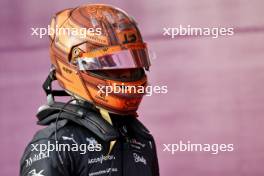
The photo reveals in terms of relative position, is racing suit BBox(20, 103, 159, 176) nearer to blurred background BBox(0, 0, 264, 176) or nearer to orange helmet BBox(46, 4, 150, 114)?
orange helmet BBox(46, 4, 150, 114)

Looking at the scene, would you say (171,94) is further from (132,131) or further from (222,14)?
(132,131)

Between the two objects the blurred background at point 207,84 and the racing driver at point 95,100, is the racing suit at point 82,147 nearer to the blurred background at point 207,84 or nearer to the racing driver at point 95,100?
the racing driver at point 95,100

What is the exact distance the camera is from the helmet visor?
1557mm

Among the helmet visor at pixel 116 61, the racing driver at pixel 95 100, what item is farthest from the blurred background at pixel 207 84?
the helmet visor at pixel 116 61

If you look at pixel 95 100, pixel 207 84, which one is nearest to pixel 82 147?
pixel 95 100

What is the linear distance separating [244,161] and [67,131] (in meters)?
1.08

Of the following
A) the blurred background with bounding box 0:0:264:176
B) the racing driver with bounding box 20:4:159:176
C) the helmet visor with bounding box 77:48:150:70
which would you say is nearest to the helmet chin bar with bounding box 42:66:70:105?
the racing driver with bounding box 20:4:159:176

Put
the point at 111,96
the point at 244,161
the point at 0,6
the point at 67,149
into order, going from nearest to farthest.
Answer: the point at 67,149, the point at 111,96, the point at 244,161, the point at 0,6

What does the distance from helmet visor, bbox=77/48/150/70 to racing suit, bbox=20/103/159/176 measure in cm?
10

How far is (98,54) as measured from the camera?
1570mm

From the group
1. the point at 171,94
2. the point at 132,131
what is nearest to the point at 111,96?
the point at 132,131

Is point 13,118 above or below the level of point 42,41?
below

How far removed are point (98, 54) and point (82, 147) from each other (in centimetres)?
23

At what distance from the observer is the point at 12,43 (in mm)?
2574
